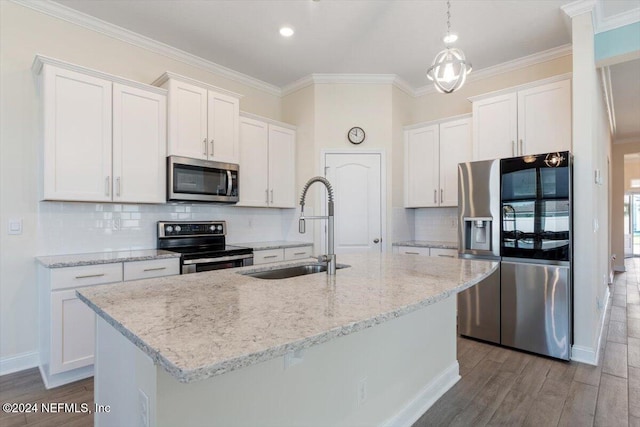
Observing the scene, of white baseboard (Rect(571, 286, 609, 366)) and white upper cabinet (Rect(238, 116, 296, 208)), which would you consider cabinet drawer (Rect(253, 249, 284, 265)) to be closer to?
white upper cabinet (Rect(238, 116, 296, 208))

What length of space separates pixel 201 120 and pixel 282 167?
1.22 m

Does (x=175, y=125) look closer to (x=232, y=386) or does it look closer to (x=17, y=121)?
(x=17, y=121)

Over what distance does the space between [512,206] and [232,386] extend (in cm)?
286

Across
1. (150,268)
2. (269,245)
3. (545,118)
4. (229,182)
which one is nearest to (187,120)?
(229,182)

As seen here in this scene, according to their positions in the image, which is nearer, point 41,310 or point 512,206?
point 41,310

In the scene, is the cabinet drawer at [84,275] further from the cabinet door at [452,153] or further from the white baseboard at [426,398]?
the cabinet door at [452,153]

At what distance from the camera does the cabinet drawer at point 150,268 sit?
268 centimetres

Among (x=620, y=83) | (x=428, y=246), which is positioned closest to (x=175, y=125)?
(x=428, y=246)

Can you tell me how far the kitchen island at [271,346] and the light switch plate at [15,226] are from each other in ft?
6.22

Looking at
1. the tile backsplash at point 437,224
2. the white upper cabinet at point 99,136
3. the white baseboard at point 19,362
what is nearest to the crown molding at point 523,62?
the tile backsplash at point 437,224

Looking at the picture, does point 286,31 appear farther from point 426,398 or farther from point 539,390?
point 539,390

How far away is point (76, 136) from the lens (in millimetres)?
2680

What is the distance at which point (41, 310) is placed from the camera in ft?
8.84

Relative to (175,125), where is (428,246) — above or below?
below
